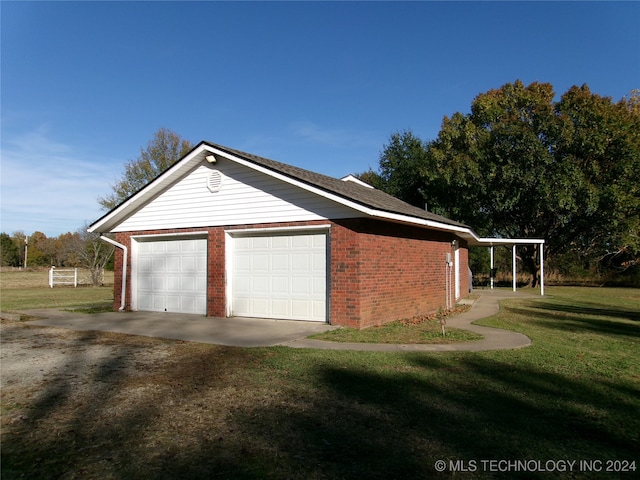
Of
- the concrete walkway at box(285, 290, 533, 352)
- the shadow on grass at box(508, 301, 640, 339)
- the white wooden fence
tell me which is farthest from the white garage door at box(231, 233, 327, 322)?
the white wooden fence

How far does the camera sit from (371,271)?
10945 mm

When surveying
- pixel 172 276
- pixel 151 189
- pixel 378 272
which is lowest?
pixel 172 276

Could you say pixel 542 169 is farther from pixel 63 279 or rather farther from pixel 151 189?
pixel 63 279

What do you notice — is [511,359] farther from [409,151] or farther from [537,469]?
[409,151]

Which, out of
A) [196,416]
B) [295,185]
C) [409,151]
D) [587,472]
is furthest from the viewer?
[409,151]

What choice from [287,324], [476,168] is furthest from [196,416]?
[476,168]

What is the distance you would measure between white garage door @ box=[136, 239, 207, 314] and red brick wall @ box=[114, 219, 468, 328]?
0.43 metres

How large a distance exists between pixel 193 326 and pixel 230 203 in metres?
3.45

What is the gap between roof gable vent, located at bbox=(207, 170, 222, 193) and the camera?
12.8 m

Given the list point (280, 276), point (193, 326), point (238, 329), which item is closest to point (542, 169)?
point (280, 276)

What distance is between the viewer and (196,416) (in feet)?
15.6

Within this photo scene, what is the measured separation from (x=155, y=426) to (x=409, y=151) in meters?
30.6

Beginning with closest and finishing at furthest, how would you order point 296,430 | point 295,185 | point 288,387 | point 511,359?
point 296,430
point 288,387
point 511,359
point 295,185

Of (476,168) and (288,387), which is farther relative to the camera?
(476,168)
